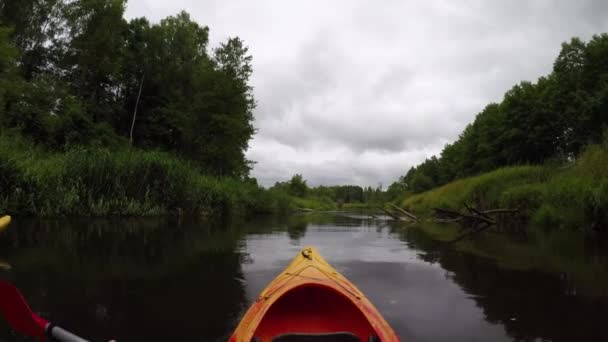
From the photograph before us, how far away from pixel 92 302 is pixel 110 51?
3647 centimetres

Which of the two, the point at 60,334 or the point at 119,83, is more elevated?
the point at 119,83

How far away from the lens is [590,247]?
8570 millimetres

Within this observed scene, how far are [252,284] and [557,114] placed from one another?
3557 centimetres

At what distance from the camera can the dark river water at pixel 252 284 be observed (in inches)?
135

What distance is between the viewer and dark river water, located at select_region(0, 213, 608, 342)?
11.2ft

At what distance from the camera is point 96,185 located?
41.2 ft

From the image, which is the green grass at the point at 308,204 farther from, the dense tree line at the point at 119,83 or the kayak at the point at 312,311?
the kayak at the point at 312,311

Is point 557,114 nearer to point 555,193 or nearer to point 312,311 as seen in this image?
point 555,193

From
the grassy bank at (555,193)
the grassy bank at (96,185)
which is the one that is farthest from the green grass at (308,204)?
the grassy bank at (96,185)

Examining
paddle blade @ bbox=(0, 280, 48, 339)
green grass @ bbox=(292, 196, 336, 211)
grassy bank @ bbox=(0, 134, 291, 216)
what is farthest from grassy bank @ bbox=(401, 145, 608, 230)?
green grass @ bbox=(292, 196, 336, 211)

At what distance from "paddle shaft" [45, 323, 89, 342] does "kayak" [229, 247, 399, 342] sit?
3.21ft

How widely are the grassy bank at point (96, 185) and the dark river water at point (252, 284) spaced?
240 centimetres

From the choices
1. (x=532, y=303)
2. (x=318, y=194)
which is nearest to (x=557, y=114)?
(x=532, y=303)

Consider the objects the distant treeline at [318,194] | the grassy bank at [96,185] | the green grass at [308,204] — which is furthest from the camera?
the distant treeline at [318,194]
